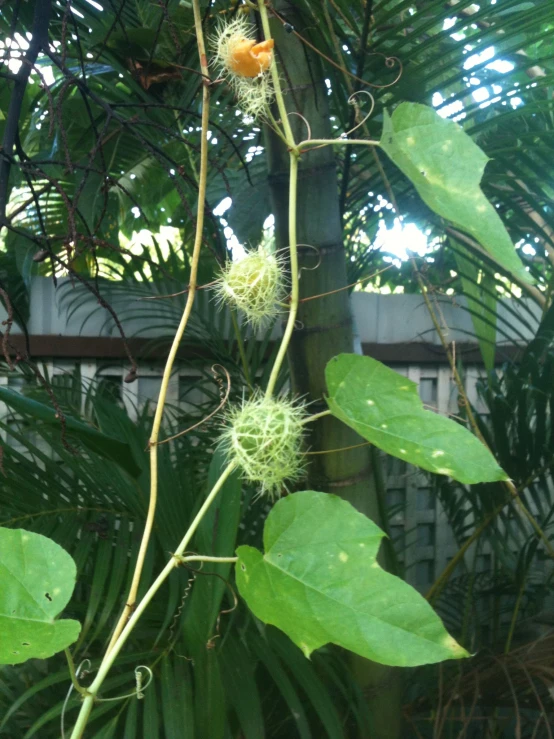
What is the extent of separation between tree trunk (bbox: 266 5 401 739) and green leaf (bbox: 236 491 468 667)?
33 cm

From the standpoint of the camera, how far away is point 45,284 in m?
1.45

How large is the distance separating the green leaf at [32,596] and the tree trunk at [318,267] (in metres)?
0.39

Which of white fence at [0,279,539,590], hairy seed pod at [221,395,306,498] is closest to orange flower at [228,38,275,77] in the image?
hairy seed pod at [221,395,306,498]

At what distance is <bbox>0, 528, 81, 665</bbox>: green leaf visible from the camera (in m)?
0.29

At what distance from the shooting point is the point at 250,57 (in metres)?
0.43

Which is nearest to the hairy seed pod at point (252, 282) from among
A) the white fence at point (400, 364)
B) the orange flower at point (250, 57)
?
the orange flower at point (250, 57)

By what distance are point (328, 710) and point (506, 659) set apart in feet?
0.98

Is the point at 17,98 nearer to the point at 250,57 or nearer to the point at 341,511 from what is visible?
the point at 250,57

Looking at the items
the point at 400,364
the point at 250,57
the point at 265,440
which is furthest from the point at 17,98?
the point at 400,364

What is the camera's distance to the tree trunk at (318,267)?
686mm

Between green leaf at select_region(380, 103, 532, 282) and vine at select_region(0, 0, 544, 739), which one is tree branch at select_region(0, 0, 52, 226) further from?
green leaf at select_region(380, 103, 532, 282)

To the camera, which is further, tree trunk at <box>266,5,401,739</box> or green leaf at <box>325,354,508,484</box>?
tree trunk at <box>266,5,401,739</box>

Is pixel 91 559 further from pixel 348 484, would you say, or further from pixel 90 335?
pixel 90 335

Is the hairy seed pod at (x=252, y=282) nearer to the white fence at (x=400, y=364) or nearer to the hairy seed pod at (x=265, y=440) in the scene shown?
the hairy seed pod at (x=265, y=440)
